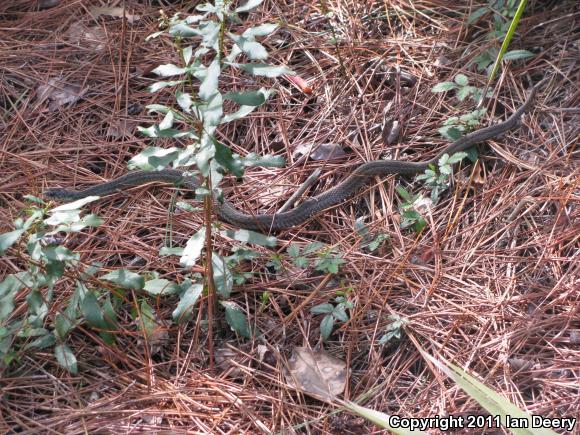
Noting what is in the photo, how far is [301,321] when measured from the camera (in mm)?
3801

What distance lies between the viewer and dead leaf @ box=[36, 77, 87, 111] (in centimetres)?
528

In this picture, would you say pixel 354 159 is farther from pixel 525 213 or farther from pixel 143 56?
pixel 143 56

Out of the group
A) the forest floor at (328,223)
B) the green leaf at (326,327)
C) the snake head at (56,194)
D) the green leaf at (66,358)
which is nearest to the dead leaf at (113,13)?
the forest floor at (328,223)

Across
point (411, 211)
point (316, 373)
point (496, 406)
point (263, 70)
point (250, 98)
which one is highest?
point (263, 70)

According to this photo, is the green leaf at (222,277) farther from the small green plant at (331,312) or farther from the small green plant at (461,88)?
the small green plant at (461,88)

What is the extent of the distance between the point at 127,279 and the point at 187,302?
0.35 meters

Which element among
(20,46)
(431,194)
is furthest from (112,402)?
(20,46)

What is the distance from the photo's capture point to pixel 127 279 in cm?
367

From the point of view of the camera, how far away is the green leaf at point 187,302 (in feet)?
11.9

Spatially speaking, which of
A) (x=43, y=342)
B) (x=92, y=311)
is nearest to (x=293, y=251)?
(x=92, y=311)

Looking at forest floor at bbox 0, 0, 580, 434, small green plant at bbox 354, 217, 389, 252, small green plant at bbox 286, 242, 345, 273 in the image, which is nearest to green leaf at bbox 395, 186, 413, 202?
forest floor at bbox 0, 0, 580, 434

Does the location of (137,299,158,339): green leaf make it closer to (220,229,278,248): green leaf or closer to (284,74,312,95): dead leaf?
(220,229,278,248): green leaf

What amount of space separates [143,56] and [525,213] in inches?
126

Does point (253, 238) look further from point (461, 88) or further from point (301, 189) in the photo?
point (461, 88)
